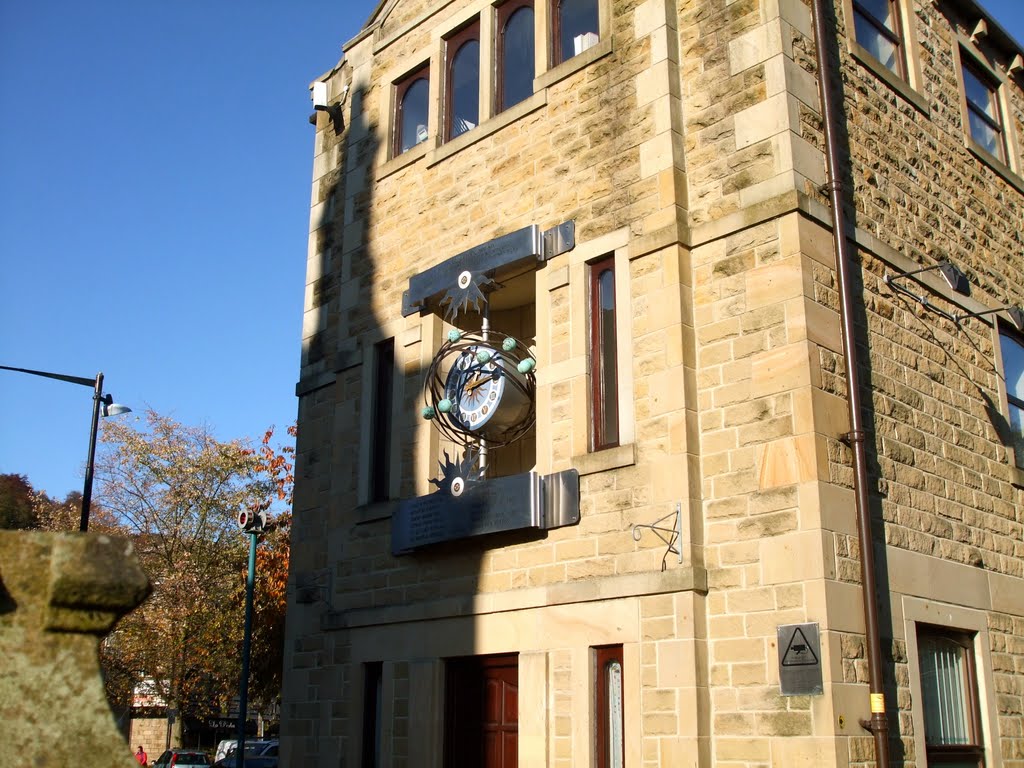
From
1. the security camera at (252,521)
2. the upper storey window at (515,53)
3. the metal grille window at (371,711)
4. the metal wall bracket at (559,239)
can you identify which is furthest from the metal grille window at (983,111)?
the security camera at (252,521)

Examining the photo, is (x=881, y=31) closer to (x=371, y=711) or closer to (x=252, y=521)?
(x=371, y=711)

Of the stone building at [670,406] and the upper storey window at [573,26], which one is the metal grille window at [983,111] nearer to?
the stone building at [670,406]

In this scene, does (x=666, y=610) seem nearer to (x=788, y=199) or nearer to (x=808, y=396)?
(x=808, y=396)

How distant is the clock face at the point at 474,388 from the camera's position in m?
11.1

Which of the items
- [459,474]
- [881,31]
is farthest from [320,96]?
[881,31]

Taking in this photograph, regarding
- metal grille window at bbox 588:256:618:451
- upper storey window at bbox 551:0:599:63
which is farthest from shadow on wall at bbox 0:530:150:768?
upper storey window at bbox 551:0:599:63

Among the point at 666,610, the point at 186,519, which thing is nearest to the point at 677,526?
the point at 666,610

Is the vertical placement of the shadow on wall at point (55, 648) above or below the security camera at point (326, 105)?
below

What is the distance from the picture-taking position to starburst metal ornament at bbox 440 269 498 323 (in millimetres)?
11445

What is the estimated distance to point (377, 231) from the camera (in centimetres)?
1341

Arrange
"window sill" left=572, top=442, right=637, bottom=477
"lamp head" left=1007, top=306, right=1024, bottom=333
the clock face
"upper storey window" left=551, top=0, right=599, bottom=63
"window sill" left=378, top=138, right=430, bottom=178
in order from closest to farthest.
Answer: "window sill" left=572, top=442, right=637, bottom=477 < the clock face < "upper storey window" left=551, top=0, right=599, bottom=63 < "lamp head" left=1007, top=306, right=1024, bottom=333 < "window sill" left=378, top=138, right=430, bottom=178

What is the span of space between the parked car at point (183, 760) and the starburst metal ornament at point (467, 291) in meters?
21.5

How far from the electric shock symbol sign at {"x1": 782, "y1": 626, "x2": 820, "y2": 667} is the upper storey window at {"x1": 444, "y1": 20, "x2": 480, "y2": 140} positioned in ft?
22.9

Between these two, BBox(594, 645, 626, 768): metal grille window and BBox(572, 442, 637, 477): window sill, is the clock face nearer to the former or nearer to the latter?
BBox(572, 442, 637, 477): window sill
